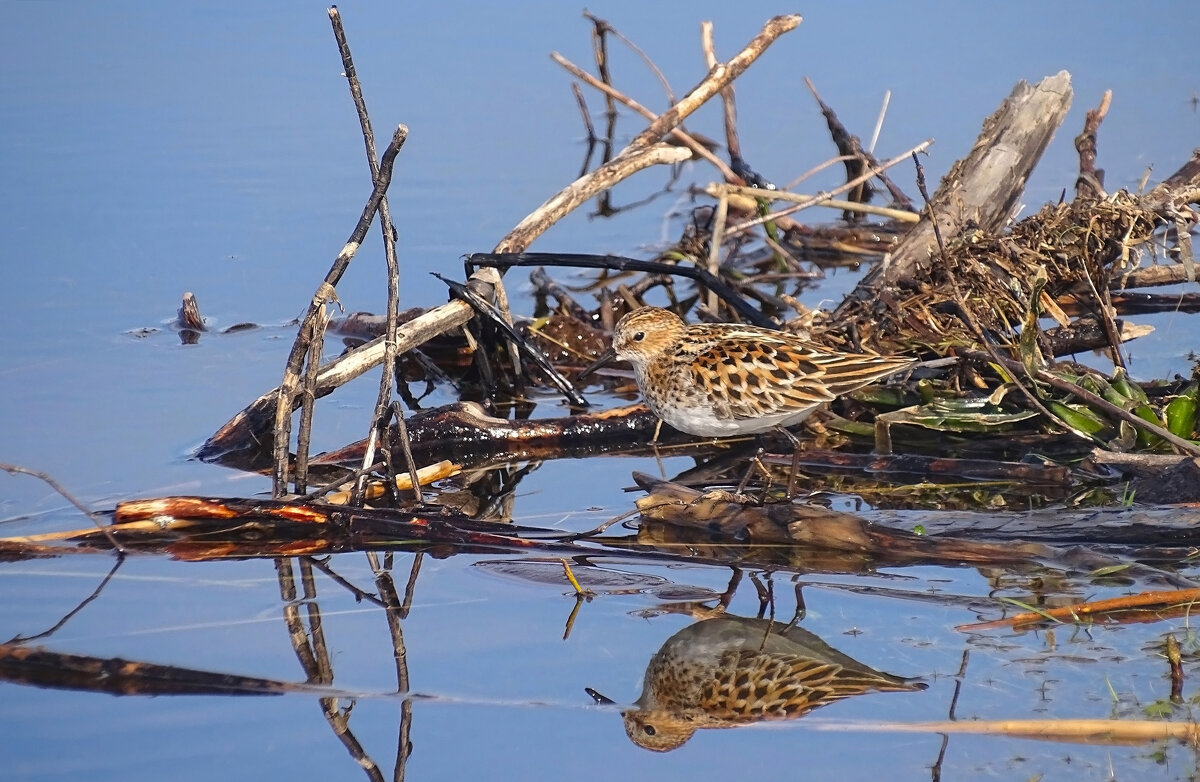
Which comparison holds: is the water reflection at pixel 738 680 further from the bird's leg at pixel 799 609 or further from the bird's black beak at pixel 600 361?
the bird's black beak at pixel 600 361

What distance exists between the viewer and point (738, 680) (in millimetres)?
4156

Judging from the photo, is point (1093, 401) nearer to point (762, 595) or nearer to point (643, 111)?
point (762, 595)

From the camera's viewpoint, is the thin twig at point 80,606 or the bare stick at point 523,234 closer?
the thin twig at point 80,606

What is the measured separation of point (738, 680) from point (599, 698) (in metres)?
0.42

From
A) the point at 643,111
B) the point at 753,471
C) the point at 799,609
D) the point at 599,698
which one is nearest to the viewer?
the point at 599,698

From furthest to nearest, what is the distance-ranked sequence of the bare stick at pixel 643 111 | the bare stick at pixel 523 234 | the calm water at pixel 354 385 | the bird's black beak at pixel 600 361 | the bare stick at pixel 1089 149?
the bare stick at pixel 643 111 → the bare stick at pixel 1089 149 → the bird's black beak at pixel 600 361 → the bare stick at pixel 523 234 → the calm water at pixel 354 385

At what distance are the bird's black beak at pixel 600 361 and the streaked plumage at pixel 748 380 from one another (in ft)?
1.93

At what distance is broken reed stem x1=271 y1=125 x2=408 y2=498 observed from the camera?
5.12m

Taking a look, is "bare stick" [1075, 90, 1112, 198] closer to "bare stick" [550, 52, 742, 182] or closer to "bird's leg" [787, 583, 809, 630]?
"bare stick" [550, 52, 742, 182]

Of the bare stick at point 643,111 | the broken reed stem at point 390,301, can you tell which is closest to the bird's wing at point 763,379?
the broken reed stem at point 390,301

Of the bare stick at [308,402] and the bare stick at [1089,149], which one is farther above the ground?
the bare stick at [1089,149]

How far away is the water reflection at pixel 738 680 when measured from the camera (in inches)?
154

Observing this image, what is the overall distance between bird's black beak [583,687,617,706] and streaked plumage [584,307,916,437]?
2.20 meters

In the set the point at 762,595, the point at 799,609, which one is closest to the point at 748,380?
the point at 762,595
